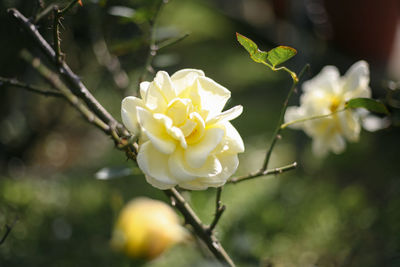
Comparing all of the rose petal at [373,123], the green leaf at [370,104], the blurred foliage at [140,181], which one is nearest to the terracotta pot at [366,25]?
the blurred foliage at [140,181]

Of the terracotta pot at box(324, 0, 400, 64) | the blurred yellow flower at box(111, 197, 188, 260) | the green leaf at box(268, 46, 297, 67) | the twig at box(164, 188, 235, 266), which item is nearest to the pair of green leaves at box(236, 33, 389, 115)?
the green leaf at box(268, 46, 297, 67)

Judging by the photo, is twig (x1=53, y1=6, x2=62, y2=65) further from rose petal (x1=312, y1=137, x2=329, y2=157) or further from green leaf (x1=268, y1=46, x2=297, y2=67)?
rose petal (x1=312, y1=137, x2=329, y2=157)

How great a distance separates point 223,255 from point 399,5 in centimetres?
120

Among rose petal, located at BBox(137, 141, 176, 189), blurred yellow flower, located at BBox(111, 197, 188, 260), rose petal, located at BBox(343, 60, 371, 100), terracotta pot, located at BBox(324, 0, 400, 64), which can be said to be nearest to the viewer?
rose petal, located at BBox(137, 141, 176, 189)

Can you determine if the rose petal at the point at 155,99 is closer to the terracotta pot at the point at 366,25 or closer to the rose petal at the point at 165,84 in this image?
the rose petal at the point at 165,84

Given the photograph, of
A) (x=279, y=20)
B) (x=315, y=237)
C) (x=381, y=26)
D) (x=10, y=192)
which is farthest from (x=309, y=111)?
(x=279, y=20)

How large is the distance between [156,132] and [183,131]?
0.02 metres

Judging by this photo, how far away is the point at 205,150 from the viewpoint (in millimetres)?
234

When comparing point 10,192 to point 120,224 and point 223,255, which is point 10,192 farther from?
point 223,255

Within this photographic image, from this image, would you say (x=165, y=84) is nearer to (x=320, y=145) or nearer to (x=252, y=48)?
(x=252, y=48)

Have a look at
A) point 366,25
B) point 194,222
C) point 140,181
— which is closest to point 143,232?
point 194,222

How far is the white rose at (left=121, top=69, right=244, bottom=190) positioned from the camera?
0.23 meters

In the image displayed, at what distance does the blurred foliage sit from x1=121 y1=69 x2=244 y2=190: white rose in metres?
0.10

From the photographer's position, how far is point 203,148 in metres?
0.24
